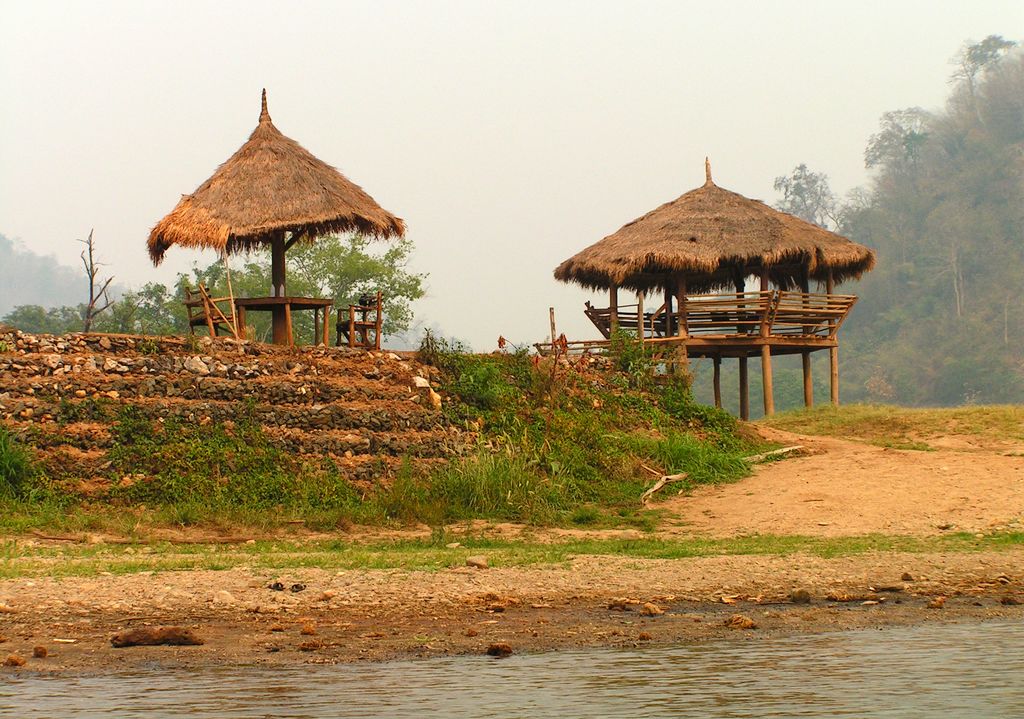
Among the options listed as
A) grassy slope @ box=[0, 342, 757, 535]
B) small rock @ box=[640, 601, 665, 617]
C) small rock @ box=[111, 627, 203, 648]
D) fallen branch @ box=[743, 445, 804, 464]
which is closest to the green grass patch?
grassy slope @ box=[0, 342, 757, 535]

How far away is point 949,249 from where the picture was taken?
6144 centimetres

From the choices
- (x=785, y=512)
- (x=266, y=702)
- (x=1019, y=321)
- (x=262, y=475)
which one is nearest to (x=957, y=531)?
(x=785, y=512)

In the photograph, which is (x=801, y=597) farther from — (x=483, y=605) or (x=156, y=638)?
(x=156, y=638)

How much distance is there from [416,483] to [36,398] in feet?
13.5

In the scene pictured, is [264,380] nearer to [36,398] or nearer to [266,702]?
[36,398]

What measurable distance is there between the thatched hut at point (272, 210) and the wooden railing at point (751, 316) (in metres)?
6.63

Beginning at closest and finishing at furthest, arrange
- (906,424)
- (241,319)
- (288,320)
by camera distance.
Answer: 1. (288,320)
2. (241,319)
3. (906,424)

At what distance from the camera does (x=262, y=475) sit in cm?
1360

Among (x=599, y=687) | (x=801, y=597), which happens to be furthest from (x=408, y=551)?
(x=599, y=687)

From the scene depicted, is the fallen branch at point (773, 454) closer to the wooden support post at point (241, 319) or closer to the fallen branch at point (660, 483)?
the fallen branch at point (660, 483)

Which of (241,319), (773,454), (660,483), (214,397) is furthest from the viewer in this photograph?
(241,319)

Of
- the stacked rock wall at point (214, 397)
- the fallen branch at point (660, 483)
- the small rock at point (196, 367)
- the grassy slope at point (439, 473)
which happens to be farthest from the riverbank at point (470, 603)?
the small rock at point (196, 367)

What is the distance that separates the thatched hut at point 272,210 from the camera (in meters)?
18.1

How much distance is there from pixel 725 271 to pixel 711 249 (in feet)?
7.56
